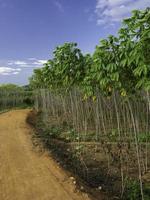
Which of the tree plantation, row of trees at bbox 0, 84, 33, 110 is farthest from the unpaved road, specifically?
row of trees at bbox 0, 84, 33, 110

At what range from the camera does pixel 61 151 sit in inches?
431

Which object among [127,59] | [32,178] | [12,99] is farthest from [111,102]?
[12,99]

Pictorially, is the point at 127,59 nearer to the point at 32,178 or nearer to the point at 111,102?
the point at 32,178

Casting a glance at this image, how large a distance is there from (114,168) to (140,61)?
16.4ft

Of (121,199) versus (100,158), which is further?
(100,158)

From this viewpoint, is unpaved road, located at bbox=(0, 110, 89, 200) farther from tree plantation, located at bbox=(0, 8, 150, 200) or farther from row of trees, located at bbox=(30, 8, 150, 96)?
row of trees, located at bbox=(30, 8, 150, 96)

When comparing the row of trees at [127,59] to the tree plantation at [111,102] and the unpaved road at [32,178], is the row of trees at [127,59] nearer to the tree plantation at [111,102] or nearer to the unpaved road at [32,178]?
the tree plantation at [111,102]

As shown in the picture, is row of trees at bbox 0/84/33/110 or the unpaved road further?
row of trees at bbox 0/84/33/110

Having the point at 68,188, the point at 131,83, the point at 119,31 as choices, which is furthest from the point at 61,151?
the point at 119,31

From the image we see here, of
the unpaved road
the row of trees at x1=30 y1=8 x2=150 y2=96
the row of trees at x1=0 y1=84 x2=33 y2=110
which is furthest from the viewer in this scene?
the row of trees at x1=0 y1=84 x2=33 y2=110

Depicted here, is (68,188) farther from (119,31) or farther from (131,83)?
(119,31)

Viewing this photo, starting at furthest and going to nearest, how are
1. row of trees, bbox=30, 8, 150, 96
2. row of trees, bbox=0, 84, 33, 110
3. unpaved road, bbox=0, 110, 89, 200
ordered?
row of trees, bbox=0, 84, 33, 110 → unpaved road, bbox=0, 110, 89, 200 → row of trees, bbox=30, 8, 150, 96

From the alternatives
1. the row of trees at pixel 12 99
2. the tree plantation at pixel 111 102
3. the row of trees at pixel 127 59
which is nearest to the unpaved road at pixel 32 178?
the tree plantation at pixel 111 102

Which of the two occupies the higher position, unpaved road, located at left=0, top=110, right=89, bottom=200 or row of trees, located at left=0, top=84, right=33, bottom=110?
row of trees, located at left=0, top=84, right=33, bottom=110
